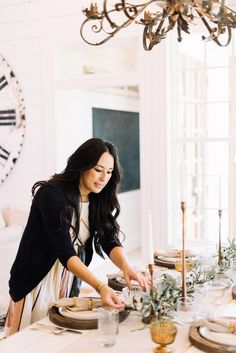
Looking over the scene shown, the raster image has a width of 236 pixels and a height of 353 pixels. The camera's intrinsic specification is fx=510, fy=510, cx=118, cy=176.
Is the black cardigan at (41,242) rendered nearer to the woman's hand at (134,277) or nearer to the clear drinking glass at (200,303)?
the woman's hand at (134,277)

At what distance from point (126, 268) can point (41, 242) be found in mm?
407

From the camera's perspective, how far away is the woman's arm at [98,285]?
1969 mm

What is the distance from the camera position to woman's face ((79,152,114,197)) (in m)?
2.35

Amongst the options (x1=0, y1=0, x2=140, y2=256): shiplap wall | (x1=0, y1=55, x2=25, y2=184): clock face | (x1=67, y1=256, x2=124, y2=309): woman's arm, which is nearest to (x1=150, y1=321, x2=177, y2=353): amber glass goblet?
(x1=67, y1=256, x2=124, y2=309): woman's arm

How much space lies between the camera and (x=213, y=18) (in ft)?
7.38

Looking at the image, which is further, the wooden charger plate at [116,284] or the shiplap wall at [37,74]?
the shiplap wall at [37,74]

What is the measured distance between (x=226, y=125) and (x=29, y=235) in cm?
229

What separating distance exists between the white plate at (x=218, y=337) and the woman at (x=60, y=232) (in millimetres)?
436

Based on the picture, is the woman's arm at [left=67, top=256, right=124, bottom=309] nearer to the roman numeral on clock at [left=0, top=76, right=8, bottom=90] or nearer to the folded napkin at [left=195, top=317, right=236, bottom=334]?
the folded napkin at [left=195, top=317, right=236, bottom=334]

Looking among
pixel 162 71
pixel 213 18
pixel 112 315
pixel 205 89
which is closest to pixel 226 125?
pixel 205 89

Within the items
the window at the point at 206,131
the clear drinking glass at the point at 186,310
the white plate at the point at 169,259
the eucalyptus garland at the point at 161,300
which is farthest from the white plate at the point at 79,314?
the window at the point at 206,131

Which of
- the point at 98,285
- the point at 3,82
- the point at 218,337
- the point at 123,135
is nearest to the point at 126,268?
the point at 98,285

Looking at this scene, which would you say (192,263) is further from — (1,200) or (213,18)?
(1,200)

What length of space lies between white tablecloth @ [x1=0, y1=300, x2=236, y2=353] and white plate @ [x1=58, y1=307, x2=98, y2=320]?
8 centimetres
